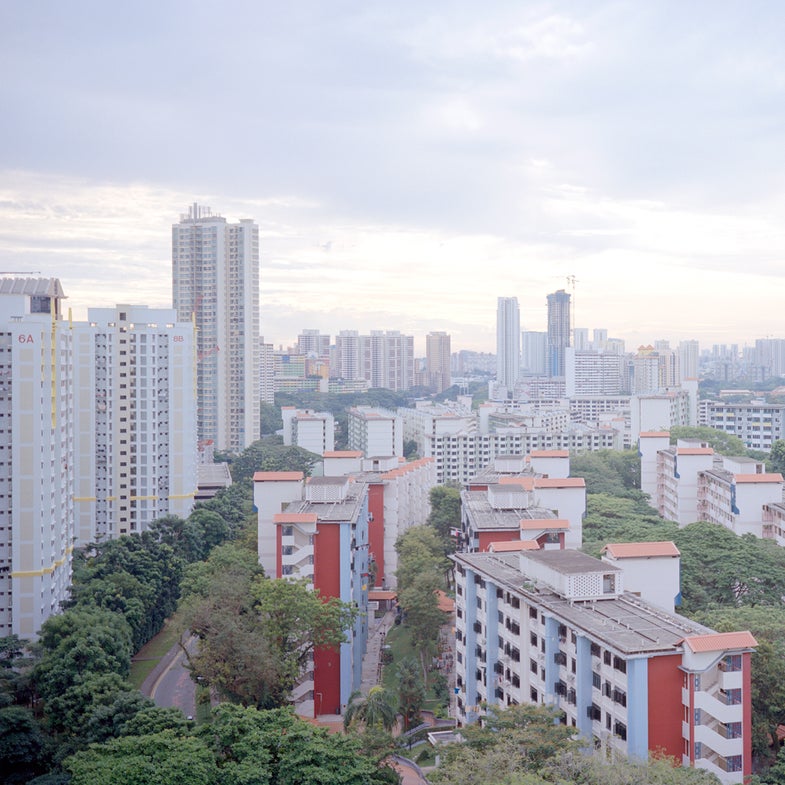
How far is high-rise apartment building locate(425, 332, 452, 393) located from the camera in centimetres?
7388

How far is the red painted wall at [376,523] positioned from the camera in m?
19.5

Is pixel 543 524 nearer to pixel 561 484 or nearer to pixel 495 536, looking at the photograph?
pixel 495 536

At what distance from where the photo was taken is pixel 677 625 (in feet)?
31.2

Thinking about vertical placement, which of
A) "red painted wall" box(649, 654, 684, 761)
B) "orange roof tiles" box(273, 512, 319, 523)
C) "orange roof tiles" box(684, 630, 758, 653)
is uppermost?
"orange roof tiles" box(273, 512, 319, 523)

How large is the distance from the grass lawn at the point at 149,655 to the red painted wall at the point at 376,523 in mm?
A: 4377

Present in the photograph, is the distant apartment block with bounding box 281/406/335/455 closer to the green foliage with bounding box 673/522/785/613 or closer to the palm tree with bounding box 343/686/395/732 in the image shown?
the green foliage with bounding box 673/522/785/613

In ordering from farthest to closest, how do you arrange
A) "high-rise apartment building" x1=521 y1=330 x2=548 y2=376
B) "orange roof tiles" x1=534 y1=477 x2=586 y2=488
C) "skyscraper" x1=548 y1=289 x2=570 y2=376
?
"high-rise apartment building" x1=521 y1=330 x2=548 y2=376 → "skyscraper" x1=548 y1=289 x2=570 y2=376 → "orange roof tiles" x1=534 y1=477 x2=586 y2=488

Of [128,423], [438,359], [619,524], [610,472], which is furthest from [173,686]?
[438,359]

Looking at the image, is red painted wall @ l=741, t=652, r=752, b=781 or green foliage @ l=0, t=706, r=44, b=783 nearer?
red painted wall @ l=741, t=652, r=752, b=781

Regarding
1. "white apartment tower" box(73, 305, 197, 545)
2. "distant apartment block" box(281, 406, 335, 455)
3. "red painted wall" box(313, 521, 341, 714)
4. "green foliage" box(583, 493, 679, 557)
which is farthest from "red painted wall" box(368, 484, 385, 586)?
"distant apartment block" box(281, 406, 335, 455)

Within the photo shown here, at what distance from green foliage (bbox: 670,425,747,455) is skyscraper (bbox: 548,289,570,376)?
4627 centimetres

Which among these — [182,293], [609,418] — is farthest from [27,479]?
[609,418]

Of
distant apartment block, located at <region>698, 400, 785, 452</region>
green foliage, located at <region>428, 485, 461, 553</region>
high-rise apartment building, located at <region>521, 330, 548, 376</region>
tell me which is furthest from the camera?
high-rise apartment building, located at <region>521, 330, 548, 376</region>

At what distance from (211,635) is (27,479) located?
5470 mm
